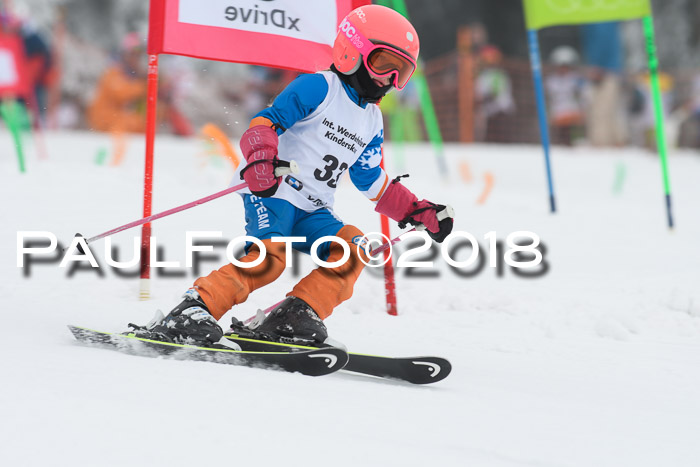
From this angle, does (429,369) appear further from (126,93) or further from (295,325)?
(126,93)

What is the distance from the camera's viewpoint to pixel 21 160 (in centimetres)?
656

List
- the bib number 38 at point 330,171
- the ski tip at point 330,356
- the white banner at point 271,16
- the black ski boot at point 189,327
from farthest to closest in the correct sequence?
the white banner at point 271,16, the bib number 38 at point 330,171, the black ski boot at point 189,327, the ski tip at point 330,356

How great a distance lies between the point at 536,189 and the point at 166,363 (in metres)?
7.60

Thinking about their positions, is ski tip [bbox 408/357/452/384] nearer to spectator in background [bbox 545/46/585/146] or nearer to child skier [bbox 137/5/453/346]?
child skier [bbox 137/5/453/346]

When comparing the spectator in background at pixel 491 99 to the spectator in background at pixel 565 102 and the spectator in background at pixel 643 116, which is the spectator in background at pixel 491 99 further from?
the spectator in background at pixel 643 116

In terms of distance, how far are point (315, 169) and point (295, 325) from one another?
25.7 inches

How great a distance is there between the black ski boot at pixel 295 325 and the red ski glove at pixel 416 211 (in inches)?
24.8

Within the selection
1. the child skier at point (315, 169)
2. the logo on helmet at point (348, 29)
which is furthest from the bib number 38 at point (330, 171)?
the logo on helmet at point (348, 29)

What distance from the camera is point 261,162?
8.95 ft

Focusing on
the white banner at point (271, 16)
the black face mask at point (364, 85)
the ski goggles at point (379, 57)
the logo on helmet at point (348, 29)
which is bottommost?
the black face mask at point (364, 85)

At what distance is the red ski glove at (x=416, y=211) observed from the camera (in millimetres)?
3215

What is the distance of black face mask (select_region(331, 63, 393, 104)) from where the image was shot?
303 centimetres

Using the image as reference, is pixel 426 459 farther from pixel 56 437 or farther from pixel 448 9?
pixel 448 9

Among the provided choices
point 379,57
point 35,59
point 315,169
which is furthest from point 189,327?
point 35,59
